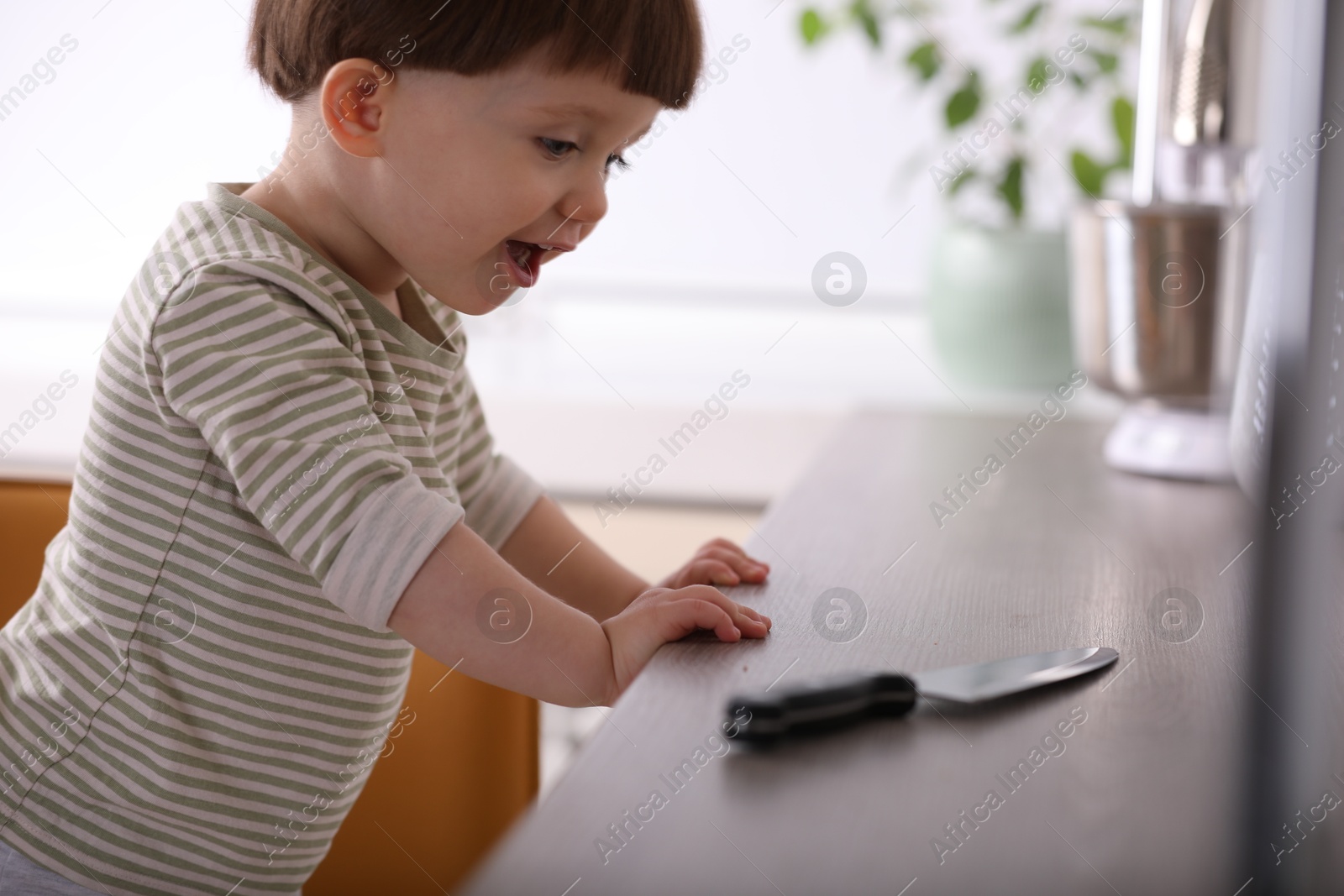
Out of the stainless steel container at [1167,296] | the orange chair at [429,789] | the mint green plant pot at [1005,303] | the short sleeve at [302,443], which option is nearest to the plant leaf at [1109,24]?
the mint green plant pot at [1005,303]

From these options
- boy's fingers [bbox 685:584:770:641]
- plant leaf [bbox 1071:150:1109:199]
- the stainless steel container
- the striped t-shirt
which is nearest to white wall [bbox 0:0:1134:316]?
plant leaf [bbox 1071:150:1109:199]

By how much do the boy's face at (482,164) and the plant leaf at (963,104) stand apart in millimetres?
1157

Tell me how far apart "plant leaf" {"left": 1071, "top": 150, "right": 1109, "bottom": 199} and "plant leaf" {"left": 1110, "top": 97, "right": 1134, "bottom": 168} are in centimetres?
3

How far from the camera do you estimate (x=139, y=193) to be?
6.06 feet

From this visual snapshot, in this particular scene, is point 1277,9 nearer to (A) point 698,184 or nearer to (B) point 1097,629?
(B) point 1097,629

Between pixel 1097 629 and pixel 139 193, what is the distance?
5.40 feet

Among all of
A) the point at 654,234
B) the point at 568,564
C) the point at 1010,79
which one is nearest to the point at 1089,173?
the point at 1010,79

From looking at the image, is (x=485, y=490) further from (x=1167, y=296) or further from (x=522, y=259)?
(x=1167, y=296)

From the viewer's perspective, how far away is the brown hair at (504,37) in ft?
2.10

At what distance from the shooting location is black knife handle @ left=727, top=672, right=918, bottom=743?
0.48m

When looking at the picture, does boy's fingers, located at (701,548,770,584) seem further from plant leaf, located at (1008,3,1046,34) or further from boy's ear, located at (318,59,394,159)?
plant leaf, located at (1008,3,1046,34)

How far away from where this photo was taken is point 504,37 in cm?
64

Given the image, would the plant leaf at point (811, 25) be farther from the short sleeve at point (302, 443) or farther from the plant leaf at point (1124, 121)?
the short sleeve at point (302, 443)

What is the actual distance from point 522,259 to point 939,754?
0.40 meters
